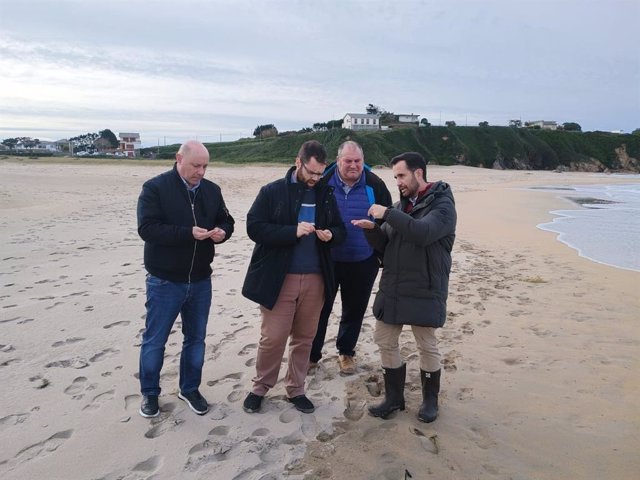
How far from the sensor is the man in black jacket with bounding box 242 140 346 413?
346cm

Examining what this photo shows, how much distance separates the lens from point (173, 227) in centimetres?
327

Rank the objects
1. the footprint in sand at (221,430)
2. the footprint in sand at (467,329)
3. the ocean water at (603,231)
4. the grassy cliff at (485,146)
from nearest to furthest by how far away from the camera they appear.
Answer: the footprint in sand at (221,430)
the footprint in sand at (467,329)
the ocean water at (603,231)
the grassy cliff at (485,146)

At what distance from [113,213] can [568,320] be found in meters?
11.6

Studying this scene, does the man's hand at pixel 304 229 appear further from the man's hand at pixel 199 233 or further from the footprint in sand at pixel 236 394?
the footprint in sand at pixel 236 394

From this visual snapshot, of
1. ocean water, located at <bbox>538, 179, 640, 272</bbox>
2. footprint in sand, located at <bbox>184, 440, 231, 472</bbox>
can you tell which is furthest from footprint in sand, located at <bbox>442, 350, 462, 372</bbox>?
ocean water, located at <bbox>538, 179, 640, 272</bbox>

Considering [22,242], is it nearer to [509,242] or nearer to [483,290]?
[483,290]

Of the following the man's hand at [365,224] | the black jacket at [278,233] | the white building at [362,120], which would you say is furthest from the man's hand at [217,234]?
the white building at [362,120]

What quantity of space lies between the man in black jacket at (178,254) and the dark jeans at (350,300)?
1089mm

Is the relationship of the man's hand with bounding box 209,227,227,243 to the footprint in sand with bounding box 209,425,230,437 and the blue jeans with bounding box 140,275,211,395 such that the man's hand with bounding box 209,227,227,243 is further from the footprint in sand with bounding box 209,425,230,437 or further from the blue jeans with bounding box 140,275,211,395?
the footprint in sand with bounding box 209,425,230,437

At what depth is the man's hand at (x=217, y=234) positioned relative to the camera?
3355 millimetres

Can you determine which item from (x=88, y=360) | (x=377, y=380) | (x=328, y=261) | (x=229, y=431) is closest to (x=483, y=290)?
(x=377, y=380)

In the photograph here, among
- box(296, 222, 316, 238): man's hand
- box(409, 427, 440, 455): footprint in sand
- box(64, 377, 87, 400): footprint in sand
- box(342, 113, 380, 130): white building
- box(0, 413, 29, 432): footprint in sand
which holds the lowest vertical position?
box(409, 427, 440, 455): footprint in sand

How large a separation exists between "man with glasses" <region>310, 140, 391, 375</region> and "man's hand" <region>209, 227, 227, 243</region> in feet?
3.30

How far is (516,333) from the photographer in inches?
201
